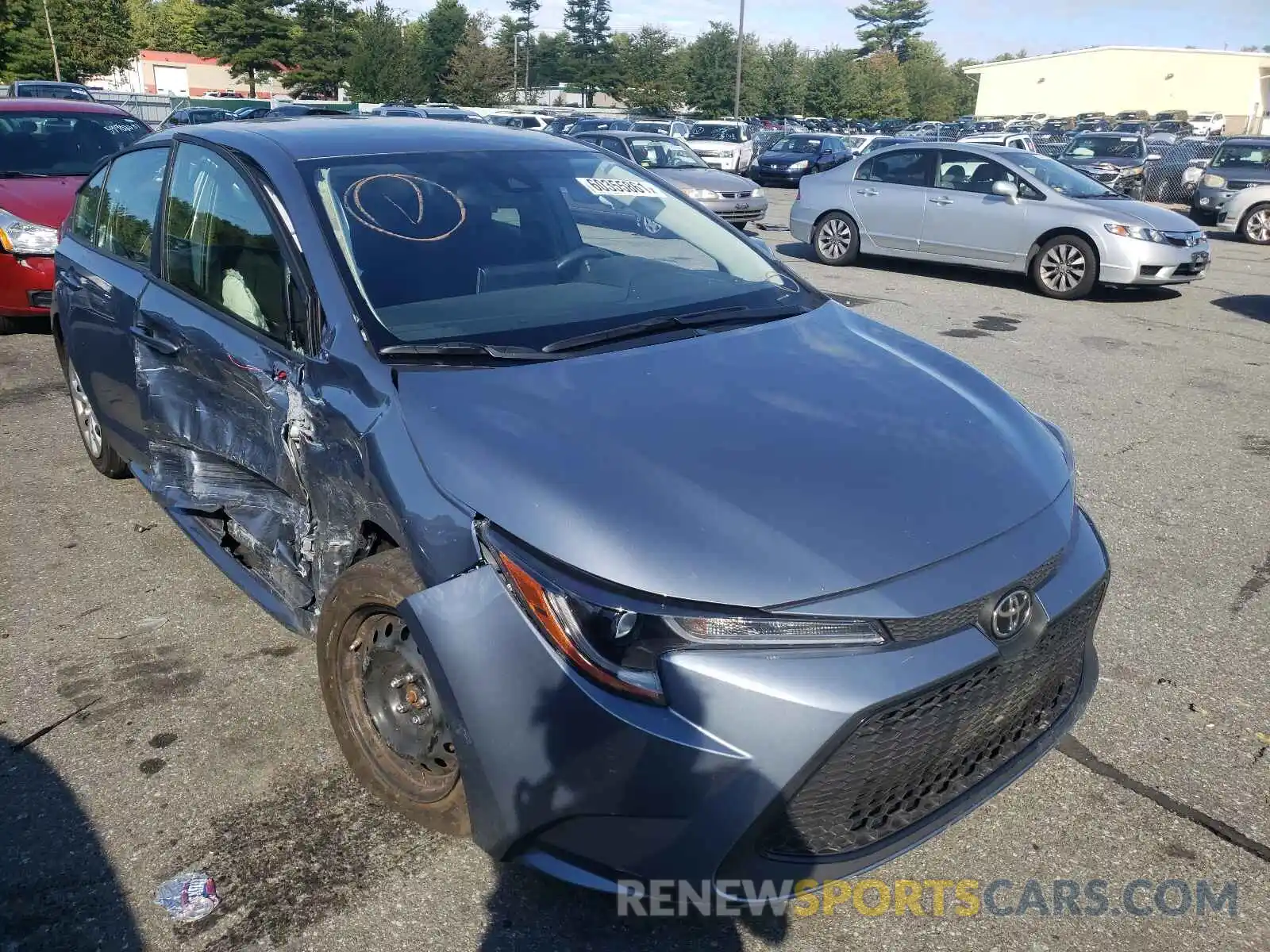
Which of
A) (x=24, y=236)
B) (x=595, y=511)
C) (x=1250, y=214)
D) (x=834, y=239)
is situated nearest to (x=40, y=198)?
(x=24, y=236)

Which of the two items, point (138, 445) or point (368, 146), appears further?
point (138, 445)

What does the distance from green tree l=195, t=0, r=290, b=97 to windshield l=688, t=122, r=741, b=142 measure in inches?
1604

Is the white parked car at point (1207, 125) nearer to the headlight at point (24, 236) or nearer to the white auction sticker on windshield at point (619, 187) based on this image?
the headlight at point (24, 236)

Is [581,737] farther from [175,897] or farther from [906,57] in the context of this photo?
[906,57]

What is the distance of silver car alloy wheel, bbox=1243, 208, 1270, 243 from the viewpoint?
16.4 m

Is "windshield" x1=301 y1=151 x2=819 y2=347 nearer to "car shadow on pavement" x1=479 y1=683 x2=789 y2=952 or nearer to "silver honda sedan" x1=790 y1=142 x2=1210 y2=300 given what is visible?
"car shadow on pavement" x1=479 y1=683 x2=789 y2=952

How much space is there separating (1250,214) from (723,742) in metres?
18.3

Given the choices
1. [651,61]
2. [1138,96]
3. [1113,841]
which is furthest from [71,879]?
[1138,96]

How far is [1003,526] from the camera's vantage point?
227 centimetres

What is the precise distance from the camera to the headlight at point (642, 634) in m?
1.96

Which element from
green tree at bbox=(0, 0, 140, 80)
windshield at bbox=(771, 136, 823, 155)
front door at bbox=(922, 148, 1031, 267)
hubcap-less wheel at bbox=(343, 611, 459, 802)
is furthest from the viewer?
green tree at bbox=(0, 0, 140, 80)

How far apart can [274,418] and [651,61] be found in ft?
231

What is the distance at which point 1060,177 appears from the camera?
36.9ft

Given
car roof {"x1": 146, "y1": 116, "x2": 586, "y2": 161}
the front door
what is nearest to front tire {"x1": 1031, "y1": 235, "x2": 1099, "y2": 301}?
the front door
